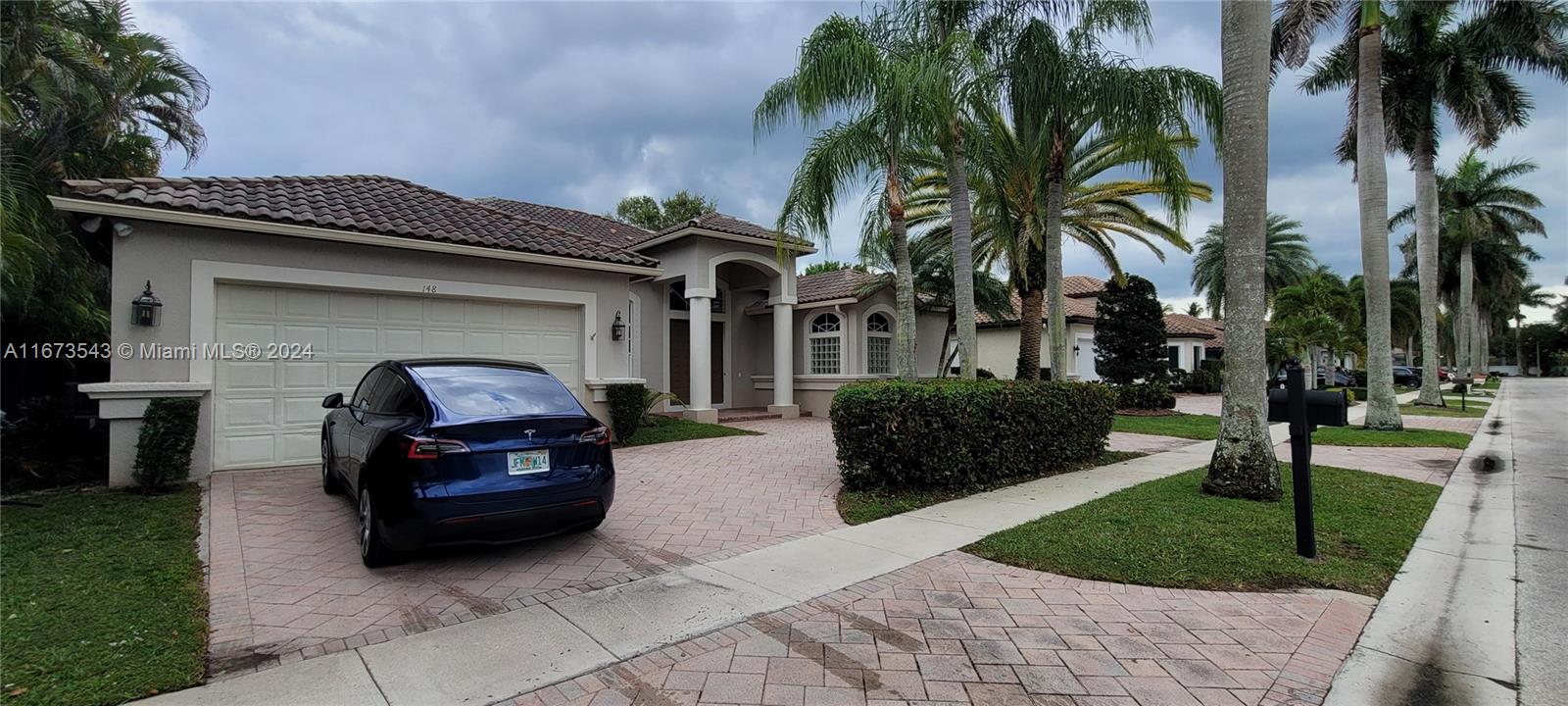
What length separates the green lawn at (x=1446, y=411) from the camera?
1817cm

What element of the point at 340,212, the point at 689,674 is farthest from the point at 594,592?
the point at 340,212

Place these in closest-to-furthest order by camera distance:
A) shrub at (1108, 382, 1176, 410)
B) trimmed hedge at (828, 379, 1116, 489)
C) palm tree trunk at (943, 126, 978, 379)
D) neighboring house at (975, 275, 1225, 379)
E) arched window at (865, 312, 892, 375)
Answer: trimmed hedge at (828, 379, 1116, 489) → palm tree trunk at (943, 126, 978, 379) → arched window at (865, 312, 892, 375) → shrub at (1108, 382, 1176, 410) → neighboring house at (975, 275, 1225, 379)

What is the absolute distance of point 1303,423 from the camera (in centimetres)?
520

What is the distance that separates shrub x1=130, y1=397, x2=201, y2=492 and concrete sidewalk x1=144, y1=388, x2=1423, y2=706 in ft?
18.5

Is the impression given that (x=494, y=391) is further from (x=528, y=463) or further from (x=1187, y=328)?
(x=1187, y=328)

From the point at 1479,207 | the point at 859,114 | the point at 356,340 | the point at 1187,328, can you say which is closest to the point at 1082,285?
the point at 1187,328

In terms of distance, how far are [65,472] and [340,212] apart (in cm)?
435

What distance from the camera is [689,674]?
327 cm

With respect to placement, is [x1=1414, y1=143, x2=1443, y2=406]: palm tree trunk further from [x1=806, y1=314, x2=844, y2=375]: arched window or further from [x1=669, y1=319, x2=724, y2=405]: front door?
[x1=669, y1=319, x2=724, y2=405]: front door

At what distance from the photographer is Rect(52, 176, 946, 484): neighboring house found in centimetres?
764

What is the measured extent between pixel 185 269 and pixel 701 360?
8572mm

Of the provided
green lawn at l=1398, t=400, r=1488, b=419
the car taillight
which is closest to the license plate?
the car taillight

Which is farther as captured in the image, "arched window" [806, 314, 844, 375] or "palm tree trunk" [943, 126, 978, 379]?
"arched window" [806, 314, 844, 375]

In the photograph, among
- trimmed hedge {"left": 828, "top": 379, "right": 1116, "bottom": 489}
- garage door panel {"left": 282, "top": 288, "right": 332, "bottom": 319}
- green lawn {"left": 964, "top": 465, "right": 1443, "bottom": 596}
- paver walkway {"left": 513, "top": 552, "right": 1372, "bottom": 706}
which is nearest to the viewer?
paver walkway {"left": 513, "top": 552, "right": 1372, "bottom": 706}
